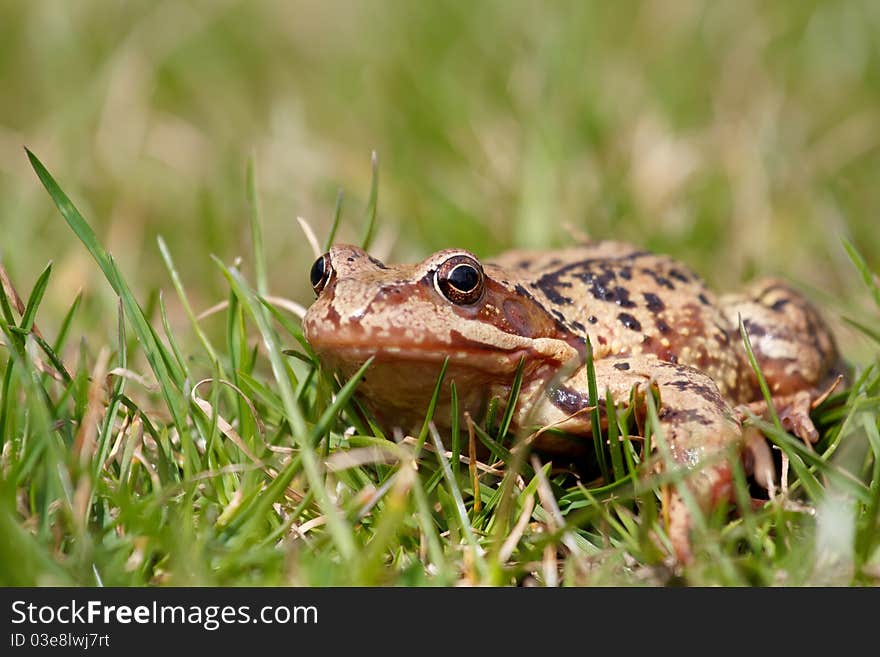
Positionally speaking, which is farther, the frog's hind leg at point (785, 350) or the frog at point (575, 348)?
the frog's hind leg at point (785, 350)

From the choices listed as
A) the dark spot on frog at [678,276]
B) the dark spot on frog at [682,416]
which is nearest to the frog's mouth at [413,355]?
the dark spot on frog at [682,416]

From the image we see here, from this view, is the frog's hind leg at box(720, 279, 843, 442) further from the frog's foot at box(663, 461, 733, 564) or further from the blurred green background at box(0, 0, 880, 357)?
the frog's foot at box(663, 461, 733, 564)

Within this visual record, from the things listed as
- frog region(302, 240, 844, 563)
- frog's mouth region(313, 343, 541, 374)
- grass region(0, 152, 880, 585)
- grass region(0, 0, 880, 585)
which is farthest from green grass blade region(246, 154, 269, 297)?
frog's mouth region(313, 343, 541, 374)

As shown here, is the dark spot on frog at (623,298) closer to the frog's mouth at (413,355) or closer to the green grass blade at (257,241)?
the frog's mouth at (413,355)

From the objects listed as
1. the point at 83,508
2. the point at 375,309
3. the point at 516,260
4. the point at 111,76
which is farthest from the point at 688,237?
the point at 111,76

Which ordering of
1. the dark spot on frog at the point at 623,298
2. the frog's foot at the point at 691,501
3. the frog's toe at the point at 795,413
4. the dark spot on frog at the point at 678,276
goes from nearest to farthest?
1. the frog's foot at the point at 691,501
2. the frog's toe at the point at 795,413
3. the dark spot on frog at the point at 623,298
4. the dark spot on frog at the point at 678,276

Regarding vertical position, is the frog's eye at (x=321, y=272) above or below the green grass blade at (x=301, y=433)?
above

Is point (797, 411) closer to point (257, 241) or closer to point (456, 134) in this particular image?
point (257, 241)
